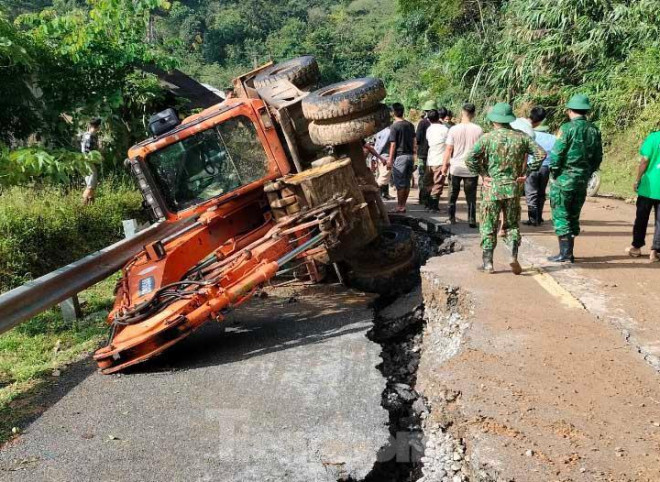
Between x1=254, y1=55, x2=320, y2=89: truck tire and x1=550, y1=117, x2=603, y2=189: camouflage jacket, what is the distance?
10.3 ft

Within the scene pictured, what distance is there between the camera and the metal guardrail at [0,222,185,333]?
4.60 meters

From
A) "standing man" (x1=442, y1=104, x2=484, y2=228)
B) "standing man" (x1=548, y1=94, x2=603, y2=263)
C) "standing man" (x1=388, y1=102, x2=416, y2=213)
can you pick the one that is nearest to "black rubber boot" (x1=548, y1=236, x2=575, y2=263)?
"standing man" (x1=548, y1=94, x2=603, y2=263)

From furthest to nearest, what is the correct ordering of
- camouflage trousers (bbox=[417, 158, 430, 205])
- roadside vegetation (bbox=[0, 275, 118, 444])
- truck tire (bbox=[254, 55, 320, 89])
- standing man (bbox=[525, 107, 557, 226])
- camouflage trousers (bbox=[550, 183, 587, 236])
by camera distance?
camouflage trousers (bbox=[417, 158, 430, 205]) → standing man (bbox=[525, 107, 557, 226]) → truck tire (bbox=[254, 55, 320, 89]) → camouflage trousers (bbox=[550, 183, 587, 236]) → roadside vegetation (bbox=[0, 275, 118, 444])

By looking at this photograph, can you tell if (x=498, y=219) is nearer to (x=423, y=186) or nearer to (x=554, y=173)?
(x=554, y=173)

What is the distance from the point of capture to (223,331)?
18.5ft

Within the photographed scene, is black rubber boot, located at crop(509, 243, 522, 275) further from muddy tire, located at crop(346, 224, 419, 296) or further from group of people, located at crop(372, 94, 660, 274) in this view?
muddy tire, located at crop(346, 224, 419, 296)

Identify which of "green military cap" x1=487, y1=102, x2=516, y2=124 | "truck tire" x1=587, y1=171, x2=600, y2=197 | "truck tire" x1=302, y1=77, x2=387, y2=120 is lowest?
"truck tire" x1=587, y1=171, x2=600, y2=197

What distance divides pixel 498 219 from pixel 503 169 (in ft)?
1.56

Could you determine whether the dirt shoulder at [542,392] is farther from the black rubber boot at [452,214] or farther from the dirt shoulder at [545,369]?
the black rubber boot at [452,214]

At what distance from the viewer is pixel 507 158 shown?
5.45 meters

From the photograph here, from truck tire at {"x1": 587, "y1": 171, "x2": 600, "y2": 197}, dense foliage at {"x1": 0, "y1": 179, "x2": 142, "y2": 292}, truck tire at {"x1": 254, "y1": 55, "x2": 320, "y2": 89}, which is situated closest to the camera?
dense foliage at {"x1": 0, "y1": 179, "x2": 142, "y2": 292}

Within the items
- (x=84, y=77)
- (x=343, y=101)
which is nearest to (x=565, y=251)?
(x=343, y=101)

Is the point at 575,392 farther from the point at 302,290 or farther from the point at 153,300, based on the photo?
the point at 302,290

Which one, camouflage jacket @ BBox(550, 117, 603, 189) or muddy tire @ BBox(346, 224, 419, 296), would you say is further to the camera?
muddy tire @ BBox(346, 224, 419, 296)
